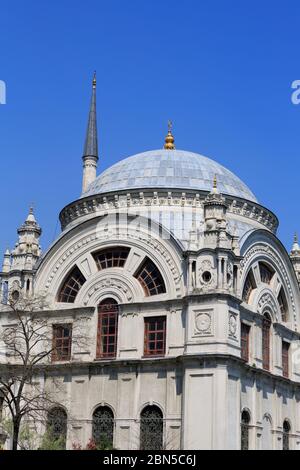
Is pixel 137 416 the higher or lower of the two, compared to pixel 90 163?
lower

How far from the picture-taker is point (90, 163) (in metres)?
60.0

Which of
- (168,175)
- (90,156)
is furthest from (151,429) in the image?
(90,156)

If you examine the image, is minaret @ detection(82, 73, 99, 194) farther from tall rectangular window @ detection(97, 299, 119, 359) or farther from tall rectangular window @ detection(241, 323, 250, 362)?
tall rectangular window @ detection(241, 323, 250, 362)

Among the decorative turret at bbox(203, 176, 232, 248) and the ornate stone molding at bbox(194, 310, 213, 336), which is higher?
the decorative turret at bbox(203, 176, 232, 248)

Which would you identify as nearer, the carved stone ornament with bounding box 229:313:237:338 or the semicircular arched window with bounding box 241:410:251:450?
the carved stone ornament with bounding box 229:313:237:338

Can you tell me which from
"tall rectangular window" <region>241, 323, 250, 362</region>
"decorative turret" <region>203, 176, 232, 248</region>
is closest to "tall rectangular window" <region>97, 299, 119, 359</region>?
"decorative turret" <region>203, 176, 232, 248</region>

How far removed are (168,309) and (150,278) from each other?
2174mm

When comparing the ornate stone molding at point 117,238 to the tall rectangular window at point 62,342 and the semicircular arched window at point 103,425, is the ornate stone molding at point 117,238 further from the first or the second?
the semicircular arched window at point 103,425

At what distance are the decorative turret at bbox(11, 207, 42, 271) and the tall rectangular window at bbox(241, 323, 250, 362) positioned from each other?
11.4 m

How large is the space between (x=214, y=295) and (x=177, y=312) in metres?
2.54

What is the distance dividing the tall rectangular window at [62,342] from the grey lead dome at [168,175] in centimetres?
772

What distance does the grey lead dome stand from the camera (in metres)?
44.8
